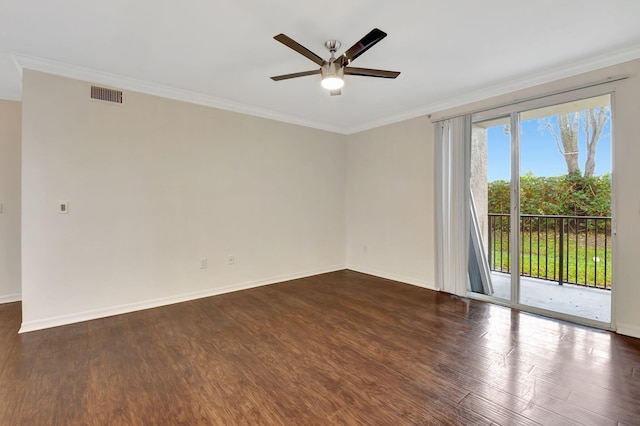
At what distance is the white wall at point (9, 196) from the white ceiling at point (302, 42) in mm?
297

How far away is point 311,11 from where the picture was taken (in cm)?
205

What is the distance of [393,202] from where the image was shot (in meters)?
4.65

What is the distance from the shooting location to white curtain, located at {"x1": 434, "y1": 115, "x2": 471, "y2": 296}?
3727mm

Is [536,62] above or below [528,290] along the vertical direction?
above

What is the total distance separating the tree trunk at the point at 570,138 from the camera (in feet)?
10.2

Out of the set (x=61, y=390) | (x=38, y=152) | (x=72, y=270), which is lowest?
(x=61, y=390)

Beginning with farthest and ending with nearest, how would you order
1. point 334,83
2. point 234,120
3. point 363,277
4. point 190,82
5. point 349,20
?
point 363,277 → point 234,120 → point 190,82 → point 334,83 → point 349,20

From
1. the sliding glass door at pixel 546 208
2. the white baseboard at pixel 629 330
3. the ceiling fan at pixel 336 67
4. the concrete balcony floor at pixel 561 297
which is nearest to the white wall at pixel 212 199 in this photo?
the white baseboard at pixel 629 330

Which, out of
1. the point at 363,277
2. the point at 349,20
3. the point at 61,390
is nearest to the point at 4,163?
the point at 61,390

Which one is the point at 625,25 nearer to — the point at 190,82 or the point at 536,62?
the point at 536,62

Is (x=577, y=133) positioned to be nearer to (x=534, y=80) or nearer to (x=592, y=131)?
(x=592, y=131)

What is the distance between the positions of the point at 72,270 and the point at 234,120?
2543 mm

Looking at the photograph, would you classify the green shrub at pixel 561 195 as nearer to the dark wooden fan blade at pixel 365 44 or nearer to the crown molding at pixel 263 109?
the crown molding at pixel 263 109

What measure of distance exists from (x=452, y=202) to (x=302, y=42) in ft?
8.86
